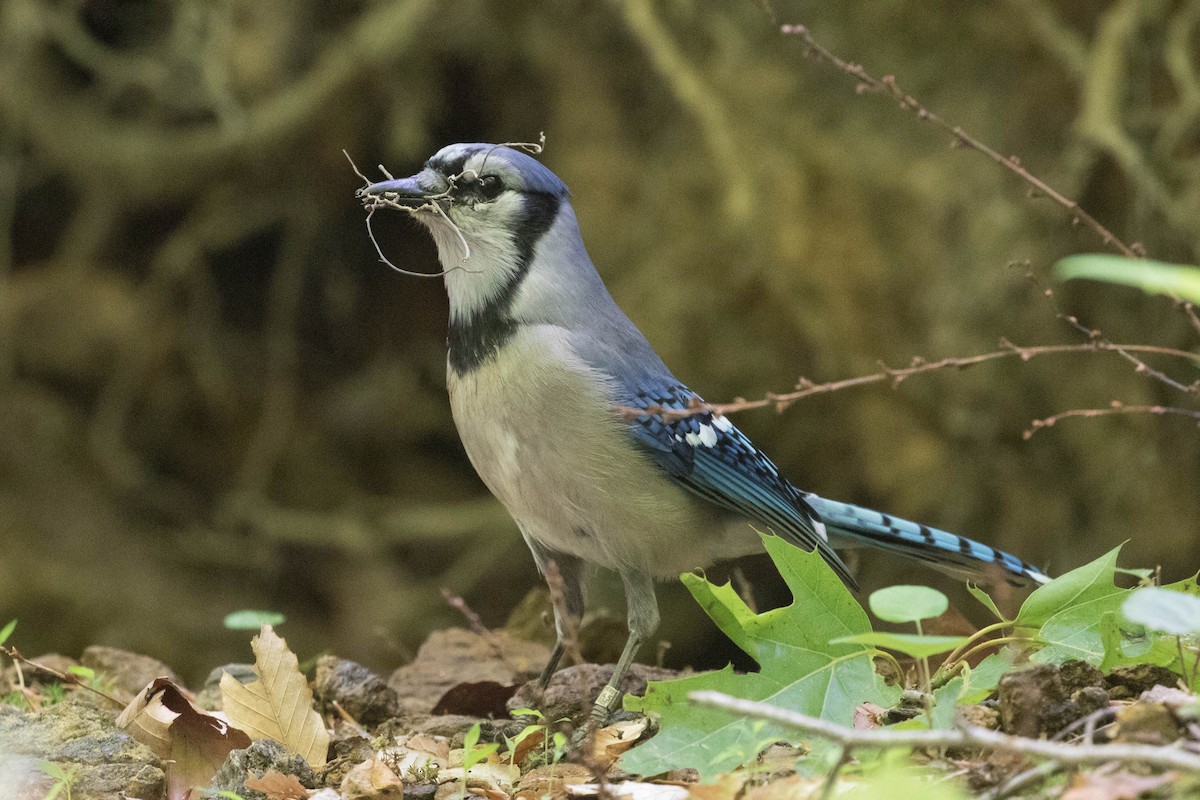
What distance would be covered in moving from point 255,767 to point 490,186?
151 cm

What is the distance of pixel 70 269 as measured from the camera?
6227 mm

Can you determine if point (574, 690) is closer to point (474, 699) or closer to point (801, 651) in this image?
point (474, 699)

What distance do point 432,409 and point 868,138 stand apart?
256cm

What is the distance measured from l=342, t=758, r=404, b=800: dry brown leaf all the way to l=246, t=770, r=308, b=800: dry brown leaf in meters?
0.08

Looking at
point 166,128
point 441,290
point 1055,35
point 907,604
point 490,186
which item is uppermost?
point 1055,35

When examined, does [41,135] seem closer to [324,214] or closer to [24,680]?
[324,214]

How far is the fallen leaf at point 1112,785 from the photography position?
1.48 m

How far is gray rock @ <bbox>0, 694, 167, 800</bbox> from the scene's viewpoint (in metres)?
2.05

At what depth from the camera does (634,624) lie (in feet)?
9.55

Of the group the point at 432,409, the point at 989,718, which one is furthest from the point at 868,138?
the point at 989,718

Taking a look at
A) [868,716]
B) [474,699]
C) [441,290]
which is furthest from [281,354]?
[868,716]

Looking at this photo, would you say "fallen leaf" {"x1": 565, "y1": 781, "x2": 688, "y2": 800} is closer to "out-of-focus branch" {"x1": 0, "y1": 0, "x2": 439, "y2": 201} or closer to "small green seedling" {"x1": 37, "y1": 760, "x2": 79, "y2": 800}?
"small green seedling" {"x1": 37, "y1": 760, "x2": 79, "y2": 800}

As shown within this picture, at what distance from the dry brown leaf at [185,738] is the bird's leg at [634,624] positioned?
2.53 feet

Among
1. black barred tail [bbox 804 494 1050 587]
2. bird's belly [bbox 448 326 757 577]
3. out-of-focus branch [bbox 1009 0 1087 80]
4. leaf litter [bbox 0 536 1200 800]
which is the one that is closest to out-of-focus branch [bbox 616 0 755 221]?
out-of-focus branch [bbox 1009 0 1087 80]
